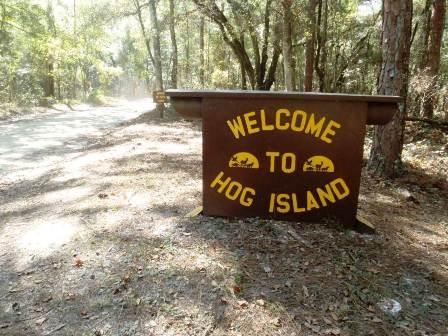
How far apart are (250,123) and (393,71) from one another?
3546 millimetres

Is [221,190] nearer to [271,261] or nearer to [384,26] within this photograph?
[271,261]

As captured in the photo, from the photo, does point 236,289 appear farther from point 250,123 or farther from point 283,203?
point 250,123

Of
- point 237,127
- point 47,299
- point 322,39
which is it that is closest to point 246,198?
point 237,127

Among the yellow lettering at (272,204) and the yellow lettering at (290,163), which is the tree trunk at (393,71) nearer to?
the yellow lettering at (290,163)

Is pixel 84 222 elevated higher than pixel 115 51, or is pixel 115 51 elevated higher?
pixel 115 51

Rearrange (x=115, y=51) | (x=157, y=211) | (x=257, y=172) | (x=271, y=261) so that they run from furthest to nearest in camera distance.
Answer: (x=115, y=51)
(x=157, y=211)
(x=257, y=172)
(x=271, y=261)

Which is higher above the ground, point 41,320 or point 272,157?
point 272,157

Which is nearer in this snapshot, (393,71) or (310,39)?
(393,71)

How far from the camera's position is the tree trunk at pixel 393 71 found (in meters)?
5.97

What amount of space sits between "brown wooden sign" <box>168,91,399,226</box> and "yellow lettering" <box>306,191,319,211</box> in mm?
11

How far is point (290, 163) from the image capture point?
392cm

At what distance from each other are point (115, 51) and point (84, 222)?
179 feet

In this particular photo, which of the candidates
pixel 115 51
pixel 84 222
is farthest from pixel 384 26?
pixel 115 51

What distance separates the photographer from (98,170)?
6867 millimetres
